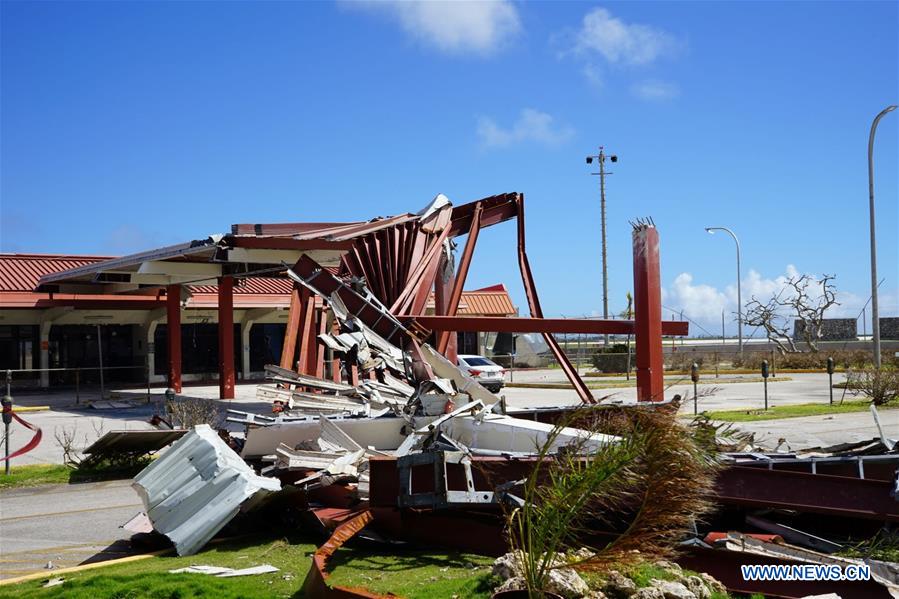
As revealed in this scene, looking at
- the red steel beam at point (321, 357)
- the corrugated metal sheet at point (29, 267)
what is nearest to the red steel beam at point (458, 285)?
the red steel beam at point (321, 357)

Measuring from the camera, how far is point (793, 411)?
23.8 metres

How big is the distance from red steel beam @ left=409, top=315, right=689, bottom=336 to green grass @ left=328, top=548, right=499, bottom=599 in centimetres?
835

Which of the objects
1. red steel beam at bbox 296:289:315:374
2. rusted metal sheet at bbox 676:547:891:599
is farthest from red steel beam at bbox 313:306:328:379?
rusted metal sheet at bbox 676:547:891:599

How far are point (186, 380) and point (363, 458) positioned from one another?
3071 cm

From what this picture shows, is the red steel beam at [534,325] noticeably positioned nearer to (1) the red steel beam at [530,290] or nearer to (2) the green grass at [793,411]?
(1) the red steel beam at [530,290]

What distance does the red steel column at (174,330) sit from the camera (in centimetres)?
3198

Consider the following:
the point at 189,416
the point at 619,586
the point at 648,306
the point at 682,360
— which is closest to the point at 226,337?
the point at 189,416

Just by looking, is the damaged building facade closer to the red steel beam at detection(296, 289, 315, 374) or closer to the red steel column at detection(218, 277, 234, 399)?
the red steel column at detection(218, 277, 234, 399)

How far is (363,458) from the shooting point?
37.4ft

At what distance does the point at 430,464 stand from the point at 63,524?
5.70 m

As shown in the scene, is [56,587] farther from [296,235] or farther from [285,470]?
[296,235]

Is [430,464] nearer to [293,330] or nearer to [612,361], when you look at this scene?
[293,330]

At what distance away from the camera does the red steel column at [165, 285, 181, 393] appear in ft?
105

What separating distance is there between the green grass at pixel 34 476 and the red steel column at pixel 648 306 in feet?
34.0
